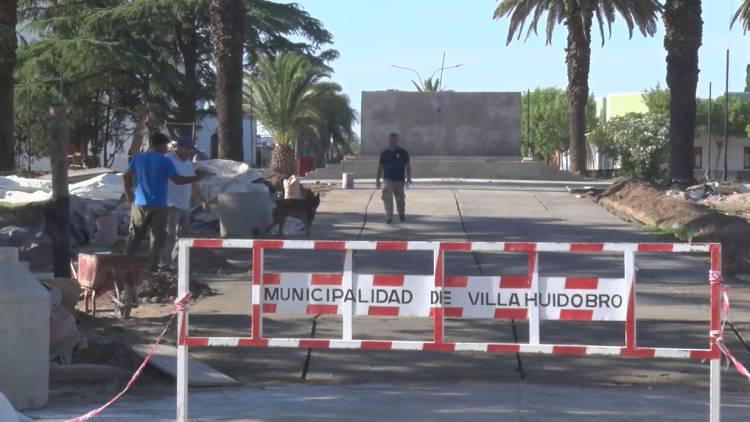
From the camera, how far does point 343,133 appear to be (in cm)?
8581

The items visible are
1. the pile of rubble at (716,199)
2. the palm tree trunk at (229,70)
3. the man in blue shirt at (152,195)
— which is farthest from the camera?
the pile of rubble at (716,199)

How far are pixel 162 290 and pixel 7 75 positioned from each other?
15217 millimetres

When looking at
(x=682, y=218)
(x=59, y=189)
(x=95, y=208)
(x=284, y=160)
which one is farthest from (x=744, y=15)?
(x=59, y=189)

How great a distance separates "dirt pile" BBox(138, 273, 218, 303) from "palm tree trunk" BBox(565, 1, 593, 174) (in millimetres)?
33792

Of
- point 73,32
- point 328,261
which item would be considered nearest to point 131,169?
point 328,261

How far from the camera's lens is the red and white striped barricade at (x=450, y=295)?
7793 millimetres

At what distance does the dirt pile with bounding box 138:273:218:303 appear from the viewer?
13.2m

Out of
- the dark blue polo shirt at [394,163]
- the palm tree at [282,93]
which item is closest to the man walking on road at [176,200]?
the dark blue polo shirt at [394,163]

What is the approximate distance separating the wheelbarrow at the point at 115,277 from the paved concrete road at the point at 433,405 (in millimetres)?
2968

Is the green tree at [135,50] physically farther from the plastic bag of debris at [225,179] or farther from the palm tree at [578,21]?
the plastic bag of debris at [225,179]

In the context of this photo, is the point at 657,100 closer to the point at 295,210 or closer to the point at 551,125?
the point at 551,125

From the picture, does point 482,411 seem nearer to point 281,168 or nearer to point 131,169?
point 131,169

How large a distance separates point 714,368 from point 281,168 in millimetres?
46100

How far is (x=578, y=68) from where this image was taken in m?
47.8
